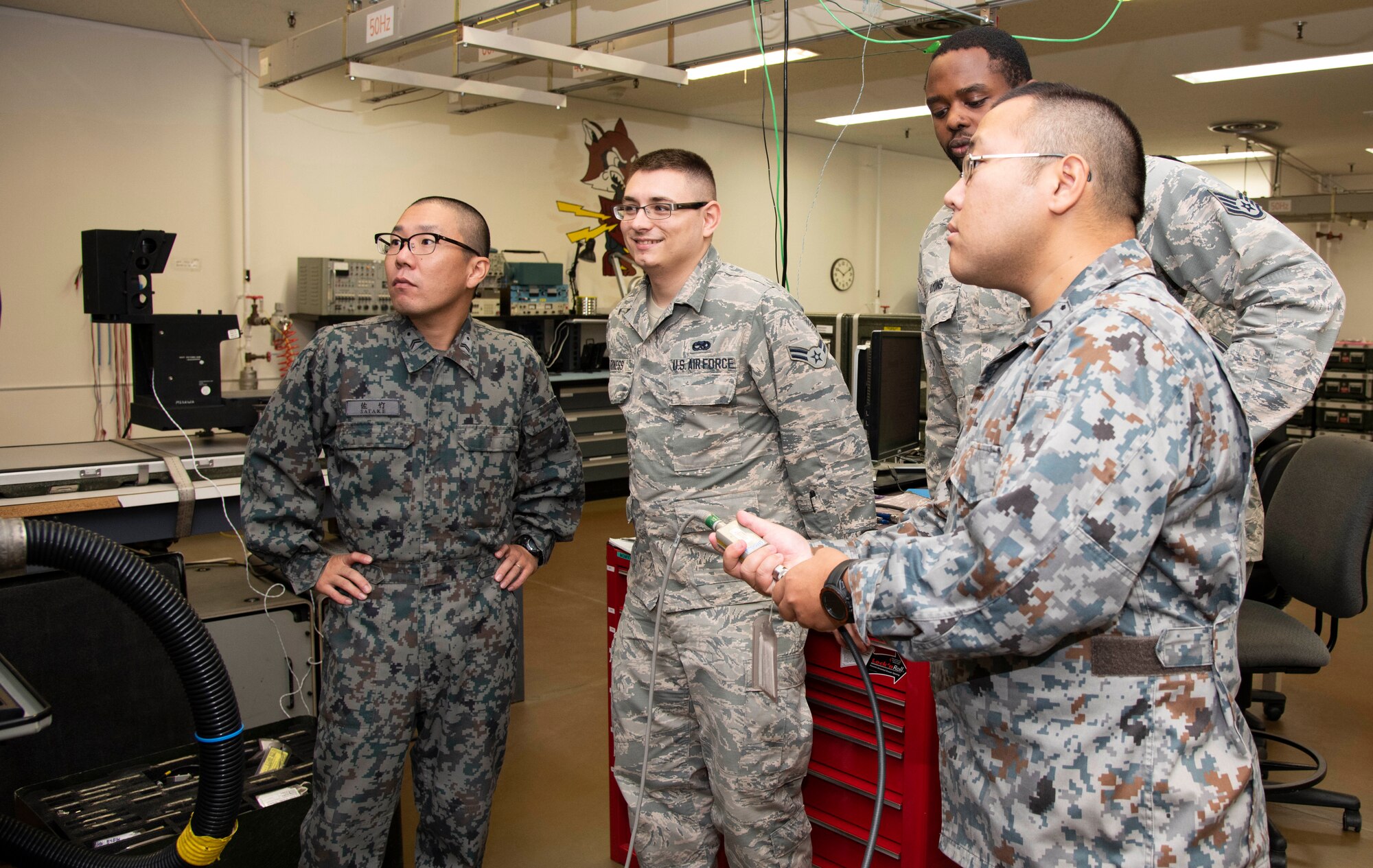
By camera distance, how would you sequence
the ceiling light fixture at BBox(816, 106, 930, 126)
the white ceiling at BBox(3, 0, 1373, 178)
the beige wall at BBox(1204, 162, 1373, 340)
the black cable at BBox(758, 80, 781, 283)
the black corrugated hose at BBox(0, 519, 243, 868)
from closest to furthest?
the black corrugated hose at BBox(0, 519, 243, 868)
the black cable at BBox(758, 80, 781, 283)
the white ceiling at BBox(3, 0, 1373, 178)
the ceiling light fixture at BBox(816, 106, 930, 126)
the beige wall at BBox(1204, 162, 1373, 340)

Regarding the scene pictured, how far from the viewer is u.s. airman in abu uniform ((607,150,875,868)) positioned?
188cm

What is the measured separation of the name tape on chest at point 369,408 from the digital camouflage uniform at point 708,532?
49 centimetres

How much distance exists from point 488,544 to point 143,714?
45.5 inches

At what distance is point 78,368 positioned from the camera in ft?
18.7

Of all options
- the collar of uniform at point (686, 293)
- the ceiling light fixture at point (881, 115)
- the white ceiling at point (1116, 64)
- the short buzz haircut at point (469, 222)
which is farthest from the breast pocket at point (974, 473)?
the ceiling light fixture at point (881, 115)

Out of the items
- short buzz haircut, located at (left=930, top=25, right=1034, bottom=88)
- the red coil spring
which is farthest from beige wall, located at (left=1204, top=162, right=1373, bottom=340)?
short buzz haircut, located at (left=930, top=25, right=1034, bottom=88)

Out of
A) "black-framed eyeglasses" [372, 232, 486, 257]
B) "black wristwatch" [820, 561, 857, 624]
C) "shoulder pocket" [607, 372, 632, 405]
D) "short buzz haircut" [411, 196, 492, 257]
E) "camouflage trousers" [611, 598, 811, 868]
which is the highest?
"short buzz haircut" [411, 196, 492, 257]

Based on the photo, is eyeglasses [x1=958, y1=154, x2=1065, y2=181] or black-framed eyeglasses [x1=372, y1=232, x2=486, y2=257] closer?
eyeglasses [x1=958, y1=154, x2=1065, y2=181]

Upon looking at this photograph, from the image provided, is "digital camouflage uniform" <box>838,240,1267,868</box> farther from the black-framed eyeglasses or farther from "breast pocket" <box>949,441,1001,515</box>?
the black-framed eyeglasses

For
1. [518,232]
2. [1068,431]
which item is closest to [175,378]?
[1068,431]

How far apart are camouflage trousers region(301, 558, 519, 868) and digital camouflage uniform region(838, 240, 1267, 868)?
1.16 meters

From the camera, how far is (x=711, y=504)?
6.30 ft

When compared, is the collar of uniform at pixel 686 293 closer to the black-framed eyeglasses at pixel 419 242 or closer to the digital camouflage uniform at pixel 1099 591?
the black-framed eyeglasses at pixel 419 242

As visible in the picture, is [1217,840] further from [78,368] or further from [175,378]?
[78,368]
